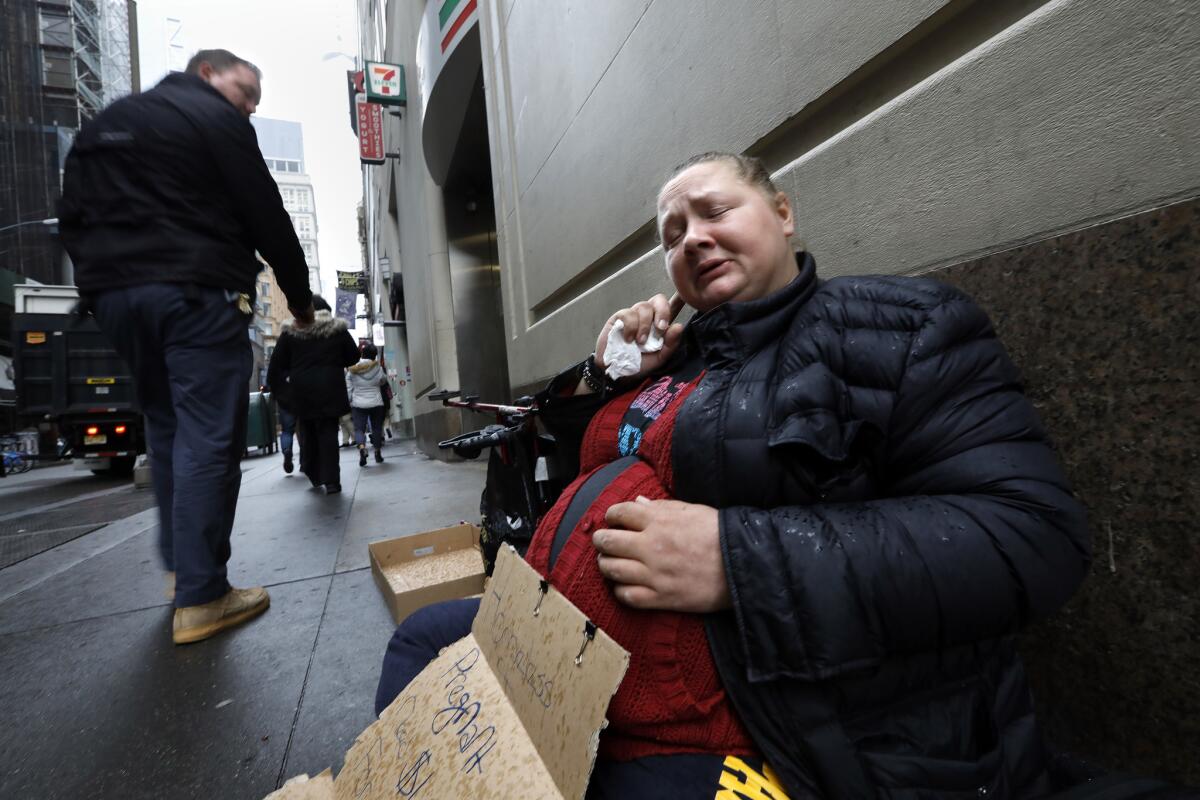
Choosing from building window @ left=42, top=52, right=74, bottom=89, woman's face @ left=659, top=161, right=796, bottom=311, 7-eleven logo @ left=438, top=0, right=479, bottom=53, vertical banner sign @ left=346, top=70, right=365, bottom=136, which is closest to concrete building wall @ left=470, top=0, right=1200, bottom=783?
woman's face @ left=659, top=161, right=796, bottom=311

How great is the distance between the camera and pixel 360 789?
3.01ft

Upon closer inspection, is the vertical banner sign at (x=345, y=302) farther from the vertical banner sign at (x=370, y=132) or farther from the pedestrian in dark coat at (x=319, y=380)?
the pedestrian in dark coat at (x=319, y=380)

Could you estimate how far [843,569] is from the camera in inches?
28.3

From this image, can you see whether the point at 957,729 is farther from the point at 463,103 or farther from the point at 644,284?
the point at 463,103

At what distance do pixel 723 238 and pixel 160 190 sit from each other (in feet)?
6.91

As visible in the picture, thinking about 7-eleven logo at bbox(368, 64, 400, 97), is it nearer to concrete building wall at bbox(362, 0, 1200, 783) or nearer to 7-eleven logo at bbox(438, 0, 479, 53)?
7-eleven logo at bbox(438, 0, 479, 53)

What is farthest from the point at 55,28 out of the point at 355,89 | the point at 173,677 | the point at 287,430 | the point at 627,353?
the point at 627,353

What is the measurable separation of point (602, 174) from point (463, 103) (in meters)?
4.83

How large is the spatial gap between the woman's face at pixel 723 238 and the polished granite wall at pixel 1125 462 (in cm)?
48

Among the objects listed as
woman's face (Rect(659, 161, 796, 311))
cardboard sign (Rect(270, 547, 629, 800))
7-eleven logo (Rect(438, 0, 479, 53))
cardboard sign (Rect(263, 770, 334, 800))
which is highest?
7-eleven logo (Rect(438, 0, 479, 53))

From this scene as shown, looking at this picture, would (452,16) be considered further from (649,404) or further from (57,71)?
(57,71)

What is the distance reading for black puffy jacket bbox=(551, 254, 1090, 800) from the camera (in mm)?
709

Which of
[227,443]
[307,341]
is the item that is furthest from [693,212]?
Result: [307,341]

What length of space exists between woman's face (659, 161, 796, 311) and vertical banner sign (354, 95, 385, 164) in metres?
15.9
